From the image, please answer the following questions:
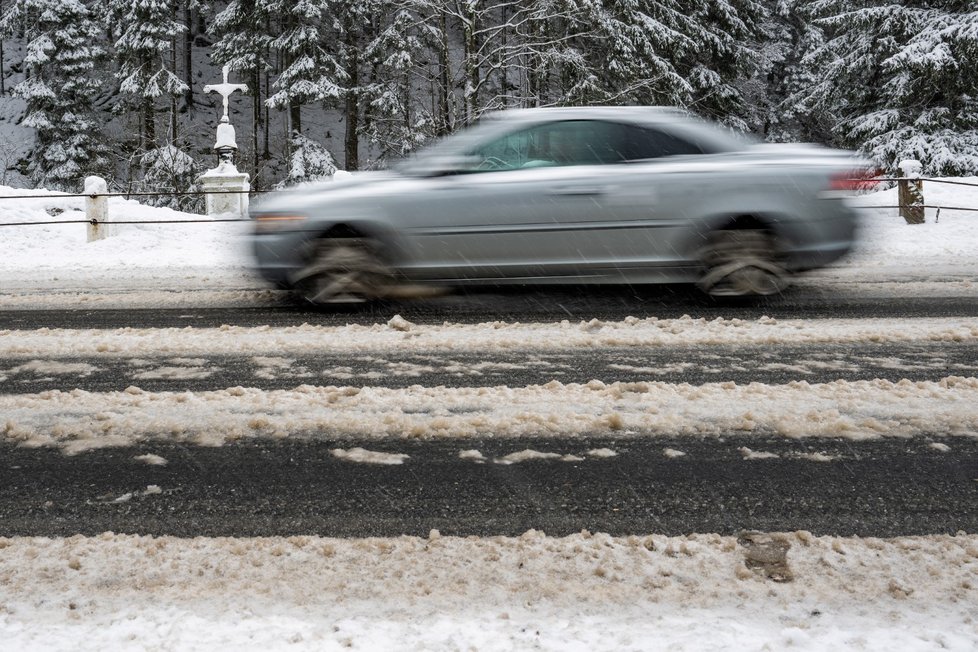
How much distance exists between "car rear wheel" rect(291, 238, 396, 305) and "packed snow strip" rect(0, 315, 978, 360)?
0.71 meters

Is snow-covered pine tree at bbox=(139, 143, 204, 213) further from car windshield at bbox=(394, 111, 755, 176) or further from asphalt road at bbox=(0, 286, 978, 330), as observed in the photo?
car windshield at bbox=(394, 111, 755, 176)

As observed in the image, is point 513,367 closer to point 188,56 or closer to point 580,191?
point 580,191

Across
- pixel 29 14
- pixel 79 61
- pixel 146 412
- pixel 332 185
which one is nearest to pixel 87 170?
pixel 79 61

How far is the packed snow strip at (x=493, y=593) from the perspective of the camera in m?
1.93

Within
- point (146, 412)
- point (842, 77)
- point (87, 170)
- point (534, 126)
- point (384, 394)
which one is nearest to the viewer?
point (146, 412)

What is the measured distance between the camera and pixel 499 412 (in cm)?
364

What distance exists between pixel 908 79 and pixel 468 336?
22.5 m

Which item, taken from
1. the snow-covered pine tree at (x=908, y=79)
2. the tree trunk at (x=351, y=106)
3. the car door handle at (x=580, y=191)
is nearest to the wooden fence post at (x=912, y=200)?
the snow-covered pine tree at (x=908, y=79)

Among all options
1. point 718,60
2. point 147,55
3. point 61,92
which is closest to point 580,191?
point 718,60

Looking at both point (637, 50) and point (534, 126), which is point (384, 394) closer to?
point (534, 126)

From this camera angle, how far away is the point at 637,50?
1013 inches

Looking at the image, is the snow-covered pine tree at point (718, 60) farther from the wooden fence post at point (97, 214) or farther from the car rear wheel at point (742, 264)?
the car rear wheel at point (742, 264)

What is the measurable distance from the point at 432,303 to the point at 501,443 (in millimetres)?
3612

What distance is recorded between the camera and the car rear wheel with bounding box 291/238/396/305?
647cm
